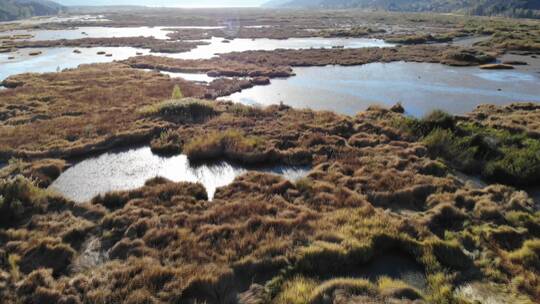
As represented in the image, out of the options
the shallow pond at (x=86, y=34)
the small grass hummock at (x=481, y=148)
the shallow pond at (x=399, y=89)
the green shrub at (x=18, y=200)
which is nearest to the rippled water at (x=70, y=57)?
the shallow pond at (x=399, y=89)

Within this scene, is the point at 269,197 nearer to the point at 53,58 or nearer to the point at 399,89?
the point at 399,89

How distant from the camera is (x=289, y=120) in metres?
22.9

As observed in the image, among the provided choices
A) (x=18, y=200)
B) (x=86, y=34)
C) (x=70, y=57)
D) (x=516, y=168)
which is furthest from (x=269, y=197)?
(x=86, y=34)

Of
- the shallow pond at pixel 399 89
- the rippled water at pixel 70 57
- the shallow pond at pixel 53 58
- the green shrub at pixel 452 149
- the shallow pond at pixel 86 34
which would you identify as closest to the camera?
the green shrub at pixel 452 149

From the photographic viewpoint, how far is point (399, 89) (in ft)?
106

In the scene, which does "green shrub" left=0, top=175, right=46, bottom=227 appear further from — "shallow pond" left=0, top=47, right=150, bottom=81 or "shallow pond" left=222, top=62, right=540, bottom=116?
"shallow pond" left=0, top=47, right=150, bottom=81

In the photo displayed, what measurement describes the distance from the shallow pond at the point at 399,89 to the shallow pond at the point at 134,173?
12.3 metres

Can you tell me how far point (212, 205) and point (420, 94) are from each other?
939 inches

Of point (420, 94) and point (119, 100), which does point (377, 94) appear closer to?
point (420, 94)

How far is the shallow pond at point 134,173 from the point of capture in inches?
584

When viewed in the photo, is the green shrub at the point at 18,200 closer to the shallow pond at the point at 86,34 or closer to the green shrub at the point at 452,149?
the green shrub at the point at 452,149

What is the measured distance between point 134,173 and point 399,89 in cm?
2482

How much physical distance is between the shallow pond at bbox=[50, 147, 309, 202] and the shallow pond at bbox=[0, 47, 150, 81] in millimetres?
32013

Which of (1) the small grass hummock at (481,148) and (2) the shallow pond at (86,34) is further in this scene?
(2) the shallow pond at (86,34)
